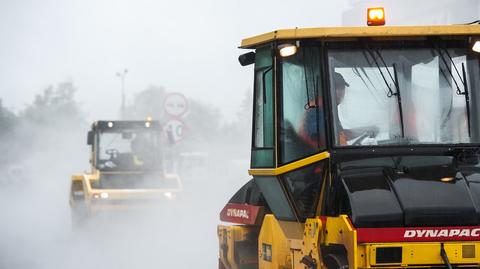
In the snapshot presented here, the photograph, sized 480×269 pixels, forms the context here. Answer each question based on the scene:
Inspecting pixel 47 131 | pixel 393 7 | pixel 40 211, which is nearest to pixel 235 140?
pixel 40 211

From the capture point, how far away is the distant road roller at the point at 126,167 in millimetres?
18547

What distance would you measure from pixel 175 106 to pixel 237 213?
8569 mm

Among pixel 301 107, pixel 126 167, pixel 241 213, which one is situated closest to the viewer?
pixel 301 107

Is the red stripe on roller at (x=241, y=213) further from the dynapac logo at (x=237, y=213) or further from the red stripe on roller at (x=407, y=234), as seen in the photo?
the red stripe on roller at (x=407, y=234)

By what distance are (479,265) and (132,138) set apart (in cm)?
1408

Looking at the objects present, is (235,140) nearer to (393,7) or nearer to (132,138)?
(132,138)

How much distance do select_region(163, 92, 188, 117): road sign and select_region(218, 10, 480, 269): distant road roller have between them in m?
9.77

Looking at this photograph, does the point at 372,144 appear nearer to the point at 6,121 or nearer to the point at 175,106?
the point at 175,106

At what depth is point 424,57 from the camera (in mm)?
6852

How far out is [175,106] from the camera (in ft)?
56.3

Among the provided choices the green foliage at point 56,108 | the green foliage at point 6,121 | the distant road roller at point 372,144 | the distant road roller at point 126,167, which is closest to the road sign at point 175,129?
the distant road roller at point 126,167

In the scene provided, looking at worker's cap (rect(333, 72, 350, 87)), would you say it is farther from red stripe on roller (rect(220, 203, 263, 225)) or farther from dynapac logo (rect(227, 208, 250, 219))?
dynapac logo (rect(227, 208, 250, 219))

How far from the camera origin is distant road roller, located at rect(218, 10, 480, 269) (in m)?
6.04

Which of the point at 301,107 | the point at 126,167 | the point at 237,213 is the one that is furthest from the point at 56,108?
the point at 301,107
